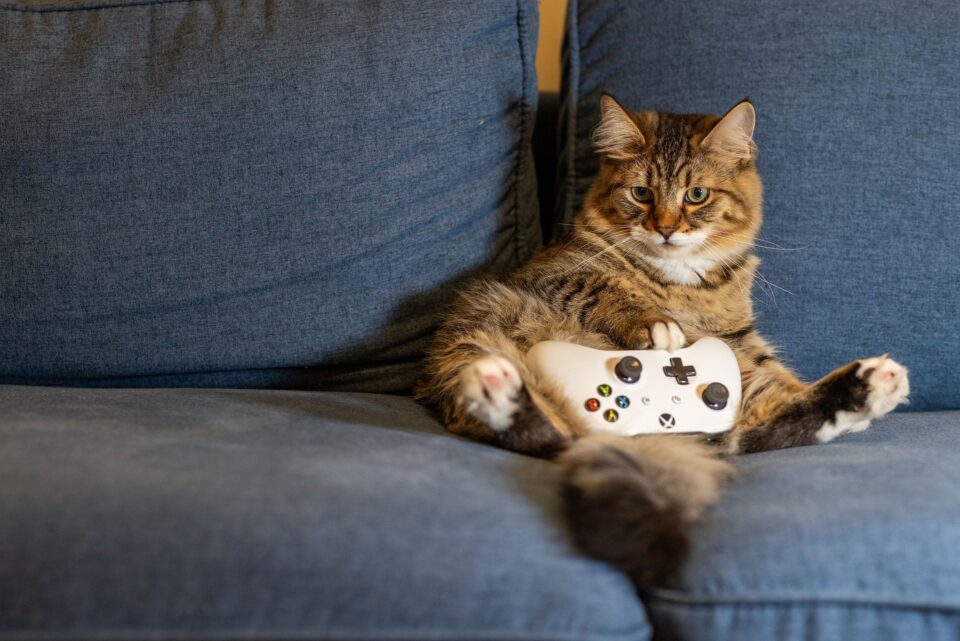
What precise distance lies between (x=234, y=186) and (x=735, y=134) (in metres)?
0.98

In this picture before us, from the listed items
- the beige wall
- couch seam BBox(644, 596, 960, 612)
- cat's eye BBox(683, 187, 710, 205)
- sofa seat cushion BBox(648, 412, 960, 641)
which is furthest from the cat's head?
the beige wall

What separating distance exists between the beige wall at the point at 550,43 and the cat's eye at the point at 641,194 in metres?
0.95

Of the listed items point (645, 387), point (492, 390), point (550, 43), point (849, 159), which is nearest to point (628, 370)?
point (645, 387)

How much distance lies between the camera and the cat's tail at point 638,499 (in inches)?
35.9

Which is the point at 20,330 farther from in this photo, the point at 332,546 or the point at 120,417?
the point at 332,546

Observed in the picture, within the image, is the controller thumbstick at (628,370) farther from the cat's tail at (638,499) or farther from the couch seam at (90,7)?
the couch seam at (90,7)

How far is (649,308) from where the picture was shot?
4.89 ft

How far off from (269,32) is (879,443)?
1.37 m

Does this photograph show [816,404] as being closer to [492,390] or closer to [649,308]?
[649,308]

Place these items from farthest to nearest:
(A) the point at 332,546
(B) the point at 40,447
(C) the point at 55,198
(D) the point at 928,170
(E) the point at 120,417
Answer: (D) the point at 928,170 → (C) the point at 55,198 → (E) the point at 120,417 → (B) the point at 40,447 → (A) the point at 332,546

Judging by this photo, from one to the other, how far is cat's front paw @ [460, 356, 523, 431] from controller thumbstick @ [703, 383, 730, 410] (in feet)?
1.11

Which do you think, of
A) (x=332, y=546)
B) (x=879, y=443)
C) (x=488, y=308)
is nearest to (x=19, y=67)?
(x=488, y=308)

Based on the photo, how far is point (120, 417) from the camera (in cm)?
125

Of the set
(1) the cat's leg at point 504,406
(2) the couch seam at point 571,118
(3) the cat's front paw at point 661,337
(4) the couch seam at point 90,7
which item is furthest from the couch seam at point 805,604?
(4) the couch seam at point 90,7
